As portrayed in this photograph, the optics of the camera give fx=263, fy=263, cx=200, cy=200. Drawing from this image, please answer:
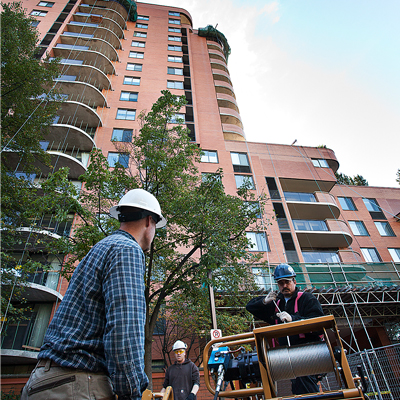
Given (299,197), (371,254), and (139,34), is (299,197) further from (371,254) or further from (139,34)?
(139,34)

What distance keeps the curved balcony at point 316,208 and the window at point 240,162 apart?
4.92 metres

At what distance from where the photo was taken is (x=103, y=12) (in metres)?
33.5

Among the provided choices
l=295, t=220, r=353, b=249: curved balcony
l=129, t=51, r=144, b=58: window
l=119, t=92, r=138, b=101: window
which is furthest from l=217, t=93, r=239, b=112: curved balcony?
→ l=295, t=220, r=353, b=249: curved balcony

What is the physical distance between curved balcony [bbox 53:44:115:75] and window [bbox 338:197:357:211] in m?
29.0

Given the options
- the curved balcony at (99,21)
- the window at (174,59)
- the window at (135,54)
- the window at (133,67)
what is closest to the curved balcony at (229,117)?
the window at (174,59)

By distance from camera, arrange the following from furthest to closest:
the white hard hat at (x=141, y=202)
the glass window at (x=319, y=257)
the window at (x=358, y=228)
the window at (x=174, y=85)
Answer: the window at (x=174, y=85) < the window at (x=358, y=228) < the glass window at (x=319, y=257) < the white hard hat at (x=141, y=202)

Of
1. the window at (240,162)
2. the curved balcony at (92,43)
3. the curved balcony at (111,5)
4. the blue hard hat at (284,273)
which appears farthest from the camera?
the curved balcony at (111,5)

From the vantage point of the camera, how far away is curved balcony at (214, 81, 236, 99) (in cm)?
3214

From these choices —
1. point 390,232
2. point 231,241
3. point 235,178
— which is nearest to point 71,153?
point 235,178

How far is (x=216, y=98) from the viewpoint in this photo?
3031 centimetres

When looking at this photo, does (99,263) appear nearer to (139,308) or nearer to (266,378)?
(139,308)

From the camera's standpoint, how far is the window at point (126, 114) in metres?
24.9

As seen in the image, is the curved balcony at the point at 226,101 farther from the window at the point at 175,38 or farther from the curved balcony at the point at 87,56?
the curved balcony at the point at 87,56

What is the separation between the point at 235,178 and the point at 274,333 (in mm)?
21293
